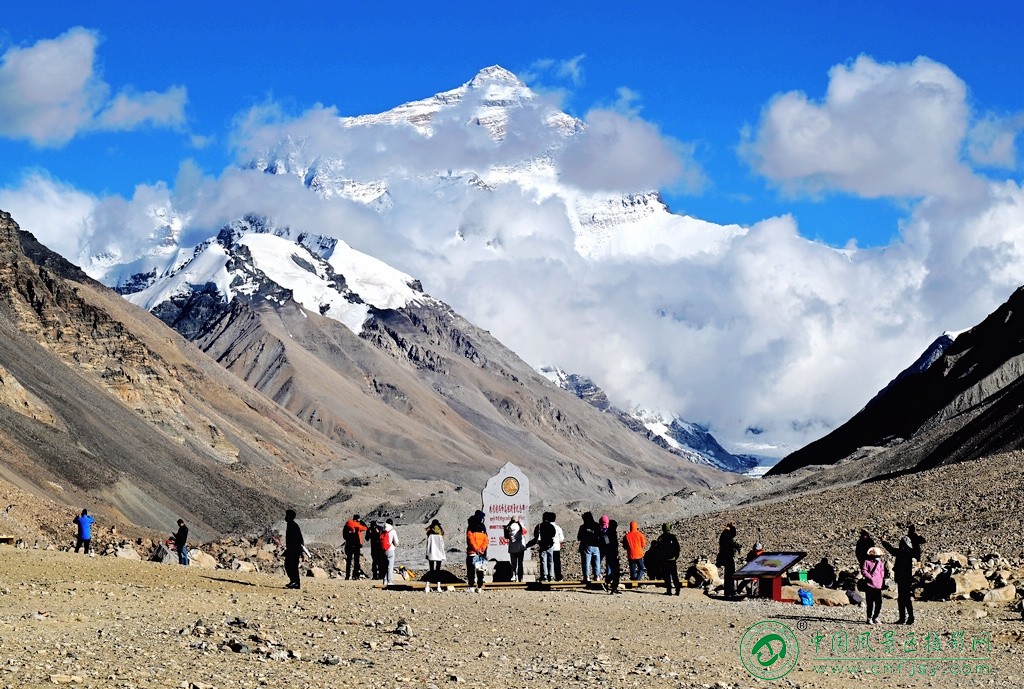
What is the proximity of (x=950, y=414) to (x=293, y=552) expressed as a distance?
286ft

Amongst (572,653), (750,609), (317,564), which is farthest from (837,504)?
(572,653)

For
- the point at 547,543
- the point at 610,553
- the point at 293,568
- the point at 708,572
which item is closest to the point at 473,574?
the point at 547,543

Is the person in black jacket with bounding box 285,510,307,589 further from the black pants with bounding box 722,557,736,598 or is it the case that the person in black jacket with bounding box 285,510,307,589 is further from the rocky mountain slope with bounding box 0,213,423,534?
the rocky mountain slope with bounding box 0,213,423,534

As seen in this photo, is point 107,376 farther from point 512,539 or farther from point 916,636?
point 916,636

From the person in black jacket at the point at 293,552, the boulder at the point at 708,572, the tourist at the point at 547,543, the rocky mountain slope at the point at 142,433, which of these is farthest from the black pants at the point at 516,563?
the rocky mountain slope at the point at 142,433

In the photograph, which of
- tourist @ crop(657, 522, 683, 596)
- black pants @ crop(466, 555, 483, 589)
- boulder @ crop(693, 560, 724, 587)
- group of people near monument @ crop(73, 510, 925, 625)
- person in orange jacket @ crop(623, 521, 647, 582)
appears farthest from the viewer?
boulder @ crop(693, 560, 724, 587)

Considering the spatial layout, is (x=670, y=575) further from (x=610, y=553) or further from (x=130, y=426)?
(x=130, y=426)

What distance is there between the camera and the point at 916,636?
24719 millimetres

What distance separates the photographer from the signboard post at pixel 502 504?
121 feet

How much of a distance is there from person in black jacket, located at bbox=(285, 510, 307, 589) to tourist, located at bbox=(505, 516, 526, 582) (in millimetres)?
5887

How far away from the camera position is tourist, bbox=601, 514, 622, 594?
3112cm

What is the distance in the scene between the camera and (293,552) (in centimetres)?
2941

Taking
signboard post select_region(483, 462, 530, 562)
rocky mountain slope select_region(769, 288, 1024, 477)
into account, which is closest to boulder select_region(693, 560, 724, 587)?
signboard post select_region(483, 462, 530, 562)

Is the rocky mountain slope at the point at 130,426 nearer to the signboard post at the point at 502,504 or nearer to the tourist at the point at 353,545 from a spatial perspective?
the tourist at the point at 353,545
